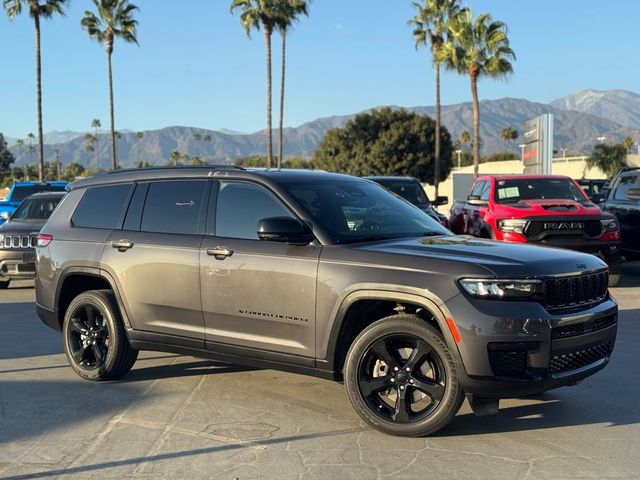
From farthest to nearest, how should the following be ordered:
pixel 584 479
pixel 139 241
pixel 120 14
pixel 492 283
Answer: pixel 120 14
pixel 139 241
pixel 492 283
pixel 584 479

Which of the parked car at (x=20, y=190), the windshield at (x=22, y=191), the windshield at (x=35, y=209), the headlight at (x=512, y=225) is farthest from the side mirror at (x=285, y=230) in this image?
the windshield at (x=22, y=191)

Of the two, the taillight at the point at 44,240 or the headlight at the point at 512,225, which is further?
the headlight at the point at 512,225

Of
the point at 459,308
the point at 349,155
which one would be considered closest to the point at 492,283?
the point at 459,308

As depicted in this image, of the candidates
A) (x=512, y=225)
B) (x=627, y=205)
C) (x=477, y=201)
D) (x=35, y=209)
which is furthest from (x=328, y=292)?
(x=35, y=209)

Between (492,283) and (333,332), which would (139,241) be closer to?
(333,332)

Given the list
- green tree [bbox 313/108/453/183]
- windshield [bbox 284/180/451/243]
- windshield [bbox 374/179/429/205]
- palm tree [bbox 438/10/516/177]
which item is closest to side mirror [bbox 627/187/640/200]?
windshield [bbox 374/179/429/205]

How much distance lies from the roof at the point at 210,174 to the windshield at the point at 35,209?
6787 mm

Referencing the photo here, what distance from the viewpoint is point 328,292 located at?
4832 mm

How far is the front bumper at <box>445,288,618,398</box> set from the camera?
4281mm

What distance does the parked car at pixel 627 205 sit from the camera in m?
12.1

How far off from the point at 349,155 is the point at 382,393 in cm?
5975

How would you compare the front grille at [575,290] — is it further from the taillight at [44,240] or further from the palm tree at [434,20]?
the palm tree at [434,20]

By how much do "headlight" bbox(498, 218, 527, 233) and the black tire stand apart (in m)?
6.61

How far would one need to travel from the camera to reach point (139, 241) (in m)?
5.88
